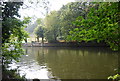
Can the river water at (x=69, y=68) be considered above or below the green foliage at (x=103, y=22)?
below

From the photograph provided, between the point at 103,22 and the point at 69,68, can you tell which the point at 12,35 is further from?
the point at 69,68

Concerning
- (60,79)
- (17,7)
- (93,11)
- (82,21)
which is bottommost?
(60,79)

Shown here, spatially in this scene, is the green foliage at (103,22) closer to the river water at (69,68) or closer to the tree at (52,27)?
the river water at (69,68)

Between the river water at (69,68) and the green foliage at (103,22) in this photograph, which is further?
the river water at (69,68)

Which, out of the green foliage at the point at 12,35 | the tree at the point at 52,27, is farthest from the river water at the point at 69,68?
the tree at the point at 52,27

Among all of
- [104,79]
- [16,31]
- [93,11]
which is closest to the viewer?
[93,11]

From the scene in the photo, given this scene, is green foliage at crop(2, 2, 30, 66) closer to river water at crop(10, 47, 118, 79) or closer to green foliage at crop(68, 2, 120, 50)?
river water at crop(10, 47, 118, 79)

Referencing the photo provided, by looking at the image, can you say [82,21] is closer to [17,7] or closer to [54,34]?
[17,7]

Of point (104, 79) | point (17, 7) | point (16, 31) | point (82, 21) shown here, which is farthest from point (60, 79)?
point (82, 21)

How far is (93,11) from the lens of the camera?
5.90ft

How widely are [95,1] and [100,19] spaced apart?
294 millimetres

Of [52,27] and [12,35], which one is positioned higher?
[52,27]

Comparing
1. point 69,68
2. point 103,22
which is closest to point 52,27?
point 69,68

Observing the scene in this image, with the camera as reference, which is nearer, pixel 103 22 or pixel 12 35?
pixel 103 22
